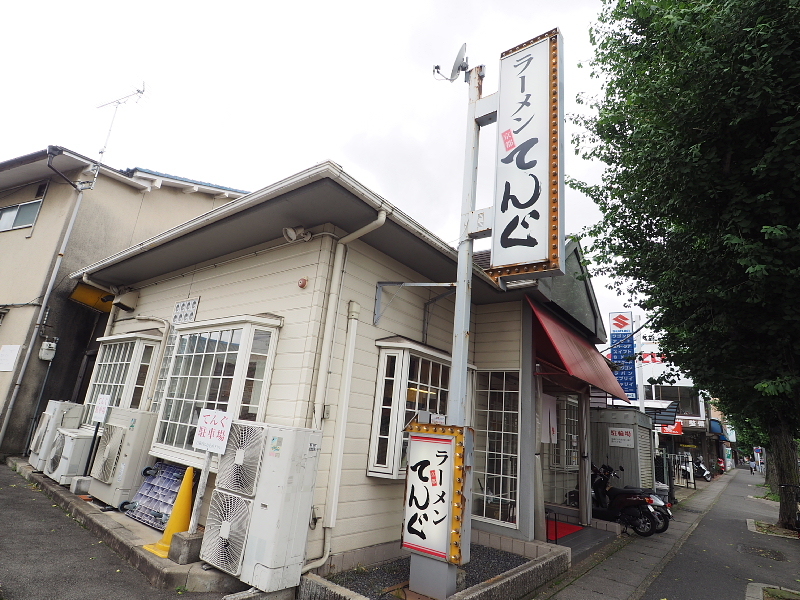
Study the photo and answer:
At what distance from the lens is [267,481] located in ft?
14.3

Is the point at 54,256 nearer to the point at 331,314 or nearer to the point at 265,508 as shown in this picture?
the point at 331,314

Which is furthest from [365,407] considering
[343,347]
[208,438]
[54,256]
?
[54,256]

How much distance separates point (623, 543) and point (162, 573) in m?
8.36

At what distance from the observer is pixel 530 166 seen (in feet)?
16.4

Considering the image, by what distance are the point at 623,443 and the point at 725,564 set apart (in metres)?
4.00

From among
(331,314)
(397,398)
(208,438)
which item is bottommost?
(208,438)

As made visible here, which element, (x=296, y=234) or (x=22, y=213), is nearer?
(x=296, y=234)

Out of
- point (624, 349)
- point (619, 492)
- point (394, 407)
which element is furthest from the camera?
point (624, 349)

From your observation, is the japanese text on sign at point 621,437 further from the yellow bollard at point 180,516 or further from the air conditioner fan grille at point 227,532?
the yellow bollard at point 180,516

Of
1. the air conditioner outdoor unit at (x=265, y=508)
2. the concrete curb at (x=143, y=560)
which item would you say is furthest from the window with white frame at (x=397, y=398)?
the concrete curb at (x=143, y=560)

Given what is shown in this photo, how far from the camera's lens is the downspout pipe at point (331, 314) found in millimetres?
5043

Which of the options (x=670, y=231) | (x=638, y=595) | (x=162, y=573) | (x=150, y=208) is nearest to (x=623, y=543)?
(x=638, y=595)

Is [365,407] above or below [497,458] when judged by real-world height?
above

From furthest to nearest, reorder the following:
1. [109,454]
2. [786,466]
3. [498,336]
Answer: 1. [786,466]
2. [498,336]
3. [109,454]
